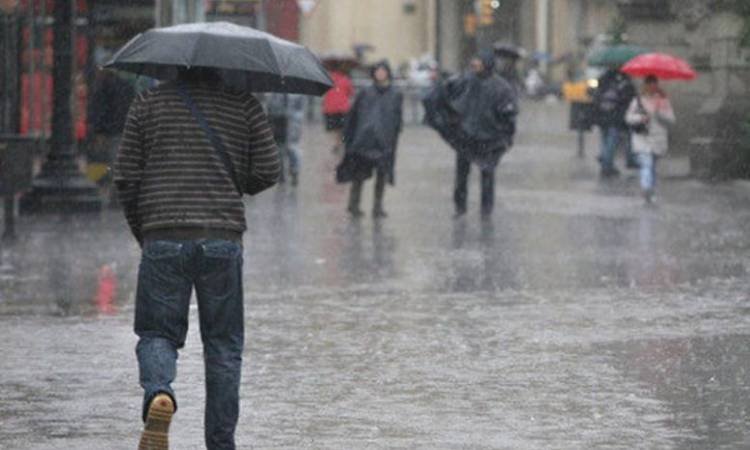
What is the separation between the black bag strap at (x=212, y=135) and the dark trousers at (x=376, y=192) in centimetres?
1536

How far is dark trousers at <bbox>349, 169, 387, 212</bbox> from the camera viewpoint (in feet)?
80.5

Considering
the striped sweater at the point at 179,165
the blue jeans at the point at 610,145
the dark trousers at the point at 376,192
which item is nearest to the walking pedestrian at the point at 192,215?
the striped sweater at the point at 179,165

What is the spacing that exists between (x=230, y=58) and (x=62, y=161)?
52.5 ft

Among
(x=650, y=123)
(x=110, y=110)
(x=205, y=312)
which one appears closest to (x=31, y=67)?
(x=110, y=110)

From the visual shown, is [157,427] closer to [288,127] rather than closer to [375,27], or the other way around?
[288,127]

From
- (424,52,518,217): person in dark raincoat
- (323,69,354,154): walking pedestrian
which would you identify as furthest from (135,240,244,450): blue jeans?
(323,69,354,154): walking pedestrian

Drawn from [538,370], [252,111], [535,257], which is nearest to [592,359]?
[538,370]

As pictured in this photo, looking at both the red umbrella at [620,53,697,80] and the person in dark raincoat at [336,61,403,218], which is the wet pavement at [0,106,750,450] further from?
the red umbrella at [620,53,697,80]

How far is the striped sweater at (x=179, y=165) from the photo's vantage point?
9.04 meters

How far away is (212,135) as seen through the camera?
9094 millimetres

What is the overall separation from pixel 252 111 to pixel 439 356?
13.6 ft

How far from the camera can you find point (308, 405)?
11.2 metres

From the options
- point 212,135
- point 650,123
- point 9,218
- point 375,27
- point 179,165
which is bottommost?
point 375,27

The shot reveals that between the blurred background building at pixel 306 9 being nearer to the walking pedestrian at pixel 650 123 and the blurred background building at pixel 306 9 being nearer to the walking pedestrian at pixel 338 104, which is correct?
the walking pedestrian at pixel 650 123
